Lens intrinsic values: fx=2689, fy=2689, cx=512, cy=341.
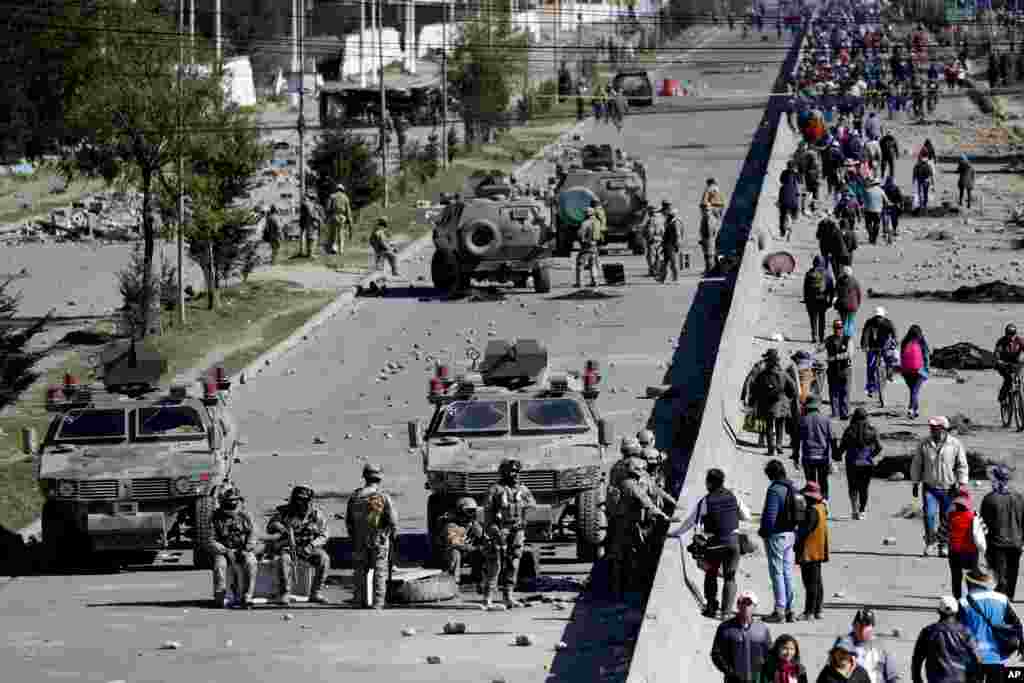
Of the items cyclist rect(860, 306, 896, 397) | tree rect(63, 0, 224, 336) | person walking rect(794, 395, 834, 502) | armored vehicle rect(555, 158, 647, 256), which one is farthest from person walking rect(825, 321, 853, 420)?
armored vehicle rect(555, 158, 647, 256)

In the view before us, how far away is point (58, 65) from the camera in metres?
63.4

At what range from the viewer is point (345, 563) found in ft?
86.1

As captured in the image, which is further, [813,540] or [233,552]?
[233,552]

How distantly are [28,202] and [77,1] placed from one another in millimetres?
19369

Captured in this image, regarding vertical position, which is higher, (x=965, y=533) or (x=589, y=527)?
(x=965, y=533)

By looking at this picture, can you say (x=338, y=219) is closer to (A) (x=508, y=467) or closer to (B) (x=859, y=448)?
(B) (x=859, y=448)

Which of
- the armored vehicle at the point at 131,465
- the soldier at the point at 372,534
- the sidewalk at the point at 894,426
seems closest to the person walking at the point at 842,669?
the sidewalk at the point at 894,426

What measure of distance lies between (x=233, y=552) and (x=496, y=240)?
79.8 ft

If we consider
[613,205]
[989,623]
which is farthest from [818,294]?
[989,623]

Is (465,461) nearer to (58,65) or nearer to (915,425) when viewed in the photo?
(915,425)

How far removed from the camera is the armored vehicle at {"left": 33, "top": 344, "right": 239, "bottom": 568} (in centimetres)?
2586

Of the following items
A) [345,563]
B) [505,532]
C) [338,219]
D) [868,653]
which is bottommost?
[345,563]

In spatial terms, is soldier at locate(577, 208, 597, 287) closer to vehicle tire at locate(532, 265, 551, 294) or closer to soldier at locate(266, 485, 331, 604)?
vehicle tire at locate(532, 265, 551, 294)

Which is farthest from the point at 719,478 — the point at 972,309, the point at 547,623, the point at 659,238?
the point at 659,238
